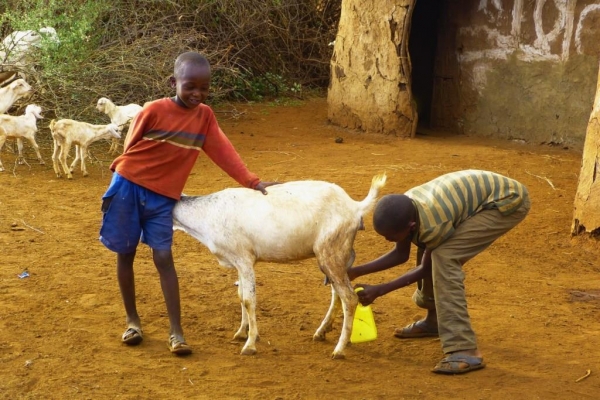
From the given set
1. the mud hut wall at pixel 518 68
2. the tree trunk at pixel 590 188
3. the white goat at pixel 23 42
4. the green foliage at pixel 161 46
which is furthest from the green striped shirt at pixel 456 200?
the white goat at pixel 23 42

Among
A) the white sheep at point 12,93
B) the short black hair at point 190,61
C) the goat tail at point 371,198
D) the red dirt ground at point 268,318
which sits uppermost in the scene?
the short black hair at point 190,61

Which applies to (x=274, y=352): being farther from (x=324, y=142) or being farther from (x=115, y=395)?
(x=324, y=142)

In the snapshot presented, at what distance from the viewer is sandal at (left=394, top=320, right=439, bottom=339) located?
5.16m

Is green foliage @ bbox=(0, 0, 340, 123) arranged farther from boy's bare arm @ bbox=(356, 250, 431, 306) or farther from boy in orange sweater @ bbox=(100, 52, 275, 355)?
boy's bare arm @ bbox=(356, 250, 431, 306)

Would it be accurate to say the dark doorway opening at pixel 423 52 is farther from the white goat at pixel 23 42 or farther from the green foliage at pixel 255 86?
the white goat at pixel 23 42

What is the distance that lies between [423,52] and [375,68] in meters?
1.82

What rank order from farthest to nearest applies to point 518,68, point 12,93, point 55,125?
point 518,68
point 12,93
point 55,125

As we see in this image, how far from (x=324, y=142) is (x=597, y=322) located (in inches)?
236

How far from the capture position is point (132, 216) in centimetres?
471

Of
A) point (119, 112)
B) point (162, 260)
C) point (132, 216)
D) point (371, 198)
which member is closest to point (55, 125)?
point (119, 112)

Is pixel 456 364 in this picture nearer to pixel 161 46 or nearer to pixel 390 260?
pixel 390 260

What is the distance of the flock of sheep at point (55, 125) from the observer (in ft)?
29.4

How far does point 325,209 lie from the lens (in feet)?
15.4

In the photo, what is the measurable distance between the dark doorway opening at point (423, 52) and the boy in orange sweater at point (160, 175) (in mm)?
8117
